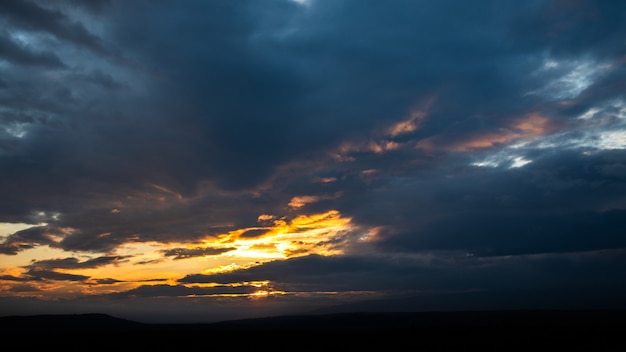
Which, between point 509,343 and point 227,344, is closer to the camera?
point 509,343

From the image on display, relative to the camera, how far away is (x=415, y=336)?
71750 mm

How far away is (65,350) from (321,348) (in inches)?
1316

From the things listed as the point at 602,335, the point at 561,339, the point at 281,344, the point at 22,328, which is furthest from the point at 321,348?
the point at 22,328

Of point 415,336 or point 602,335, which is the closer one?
point 602,335

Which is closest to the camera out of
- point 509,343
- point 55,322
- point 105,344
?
point 509,343

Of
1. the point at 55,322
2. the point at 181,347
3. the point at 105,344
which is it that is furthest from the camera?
the point at 55,322

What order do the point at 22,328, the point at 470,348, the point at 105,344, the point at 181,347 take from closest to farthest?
the point at 470,348 → the point at 181,347 → the point at 105,344 → the point at 22,328

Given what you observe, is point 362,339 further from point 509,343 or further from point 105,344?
point 105,344

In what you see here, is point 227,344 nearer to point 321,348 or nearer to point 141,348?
point 141,348

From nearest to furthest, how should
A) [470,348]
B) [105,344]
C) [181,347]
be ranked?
[470,348] < [181,347] < [105,344]

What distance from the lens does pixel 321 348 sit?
187 ft

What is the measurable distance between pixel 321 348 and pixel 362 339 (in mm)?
12923

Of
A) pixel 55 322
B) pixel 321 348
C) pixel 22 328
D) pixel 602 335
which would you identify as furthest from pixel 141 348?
pixel 55 322

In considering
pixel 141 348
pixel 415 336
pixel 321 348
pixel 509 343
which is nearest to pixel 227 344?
pixel 141 348
